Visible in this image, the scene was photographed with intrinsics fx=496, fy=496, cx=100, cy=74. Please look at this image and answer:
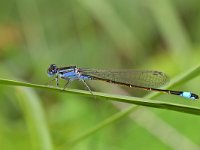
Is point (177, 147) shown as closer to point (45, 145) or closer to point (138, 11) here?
point (45, 145)

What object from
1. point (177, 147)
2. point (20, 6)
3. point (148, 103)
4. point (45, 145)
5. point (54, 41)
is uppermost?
point (20, 6)

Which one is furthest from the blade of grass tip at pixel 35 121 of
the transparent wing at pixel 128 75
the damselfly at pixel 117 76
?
the transparent wing at pixel 128 75

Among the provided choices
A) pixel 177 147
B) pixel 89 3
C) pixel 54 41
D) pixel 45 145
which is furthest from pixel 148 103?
pixel 54 41

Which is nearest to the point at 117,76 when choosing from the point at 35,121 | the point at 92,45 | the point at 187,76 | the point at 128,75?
the point at 128,75

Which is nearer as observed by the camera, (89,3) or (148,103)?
(148,103)

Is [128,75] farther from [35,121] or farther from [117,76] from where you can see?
[35,121]

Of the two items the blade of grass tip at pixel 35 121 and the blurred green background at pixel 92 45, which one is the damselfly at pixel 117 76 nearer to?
the blurred green background at pixel 92 45
